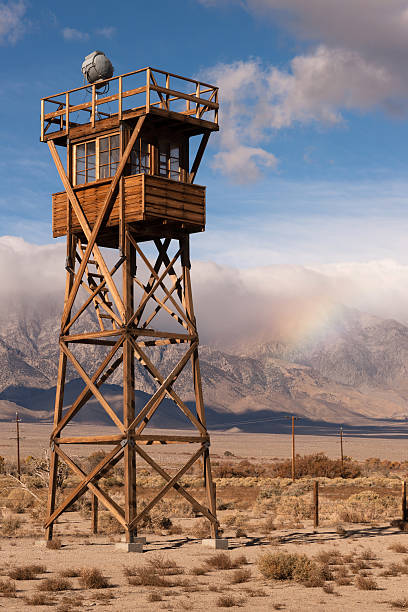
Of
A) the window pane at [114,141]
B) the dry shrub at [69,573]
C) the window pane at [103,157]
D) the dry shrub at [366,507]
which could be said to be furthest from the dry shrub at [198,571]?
the dry shrub at [366,507]

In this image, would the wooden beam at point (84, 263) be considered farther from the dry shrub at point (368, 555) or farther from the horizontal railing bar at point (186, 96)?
the dry shrub at point (368, 555)

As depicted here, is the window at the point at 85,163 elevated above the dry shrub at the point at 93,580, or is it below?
above

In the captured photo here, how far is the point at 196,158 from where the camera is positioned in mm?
25312

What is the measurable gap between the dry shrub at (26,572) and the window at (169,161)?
36.4 feet

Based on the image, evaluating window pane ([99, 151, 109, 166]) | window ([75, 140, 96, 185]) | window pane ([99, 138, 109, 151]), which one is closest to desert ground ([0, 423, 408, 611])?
window ([75, 140, 96, 185])

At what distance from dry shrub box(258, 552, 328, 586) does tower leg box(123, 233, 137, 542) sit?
13.9ft

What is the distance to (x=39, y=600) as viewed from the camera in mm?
15656

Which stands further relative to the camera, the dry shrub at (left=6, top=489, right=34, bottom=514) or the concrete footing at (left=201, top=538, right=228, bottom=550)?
the dry shrub at (left=6, top=489, right=34, bottom=514)

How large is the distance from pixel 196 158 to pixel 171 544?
10651 mm

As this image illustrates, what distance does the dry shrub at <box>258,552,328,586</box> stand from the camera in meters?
18.8

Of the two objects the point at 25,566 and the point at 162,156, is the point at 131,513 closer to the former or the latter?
the point at 25,566

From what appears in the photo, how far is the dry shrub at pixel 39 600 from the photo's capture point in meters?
15.6

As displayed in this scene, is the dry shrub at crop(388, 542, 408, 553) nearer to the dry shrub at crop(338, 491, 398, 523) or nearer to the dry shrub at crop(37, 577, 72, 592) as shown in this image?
the dry shrub at crop(338, 491, 398, 523)

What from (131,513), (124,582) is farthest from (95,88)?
(124,582)
